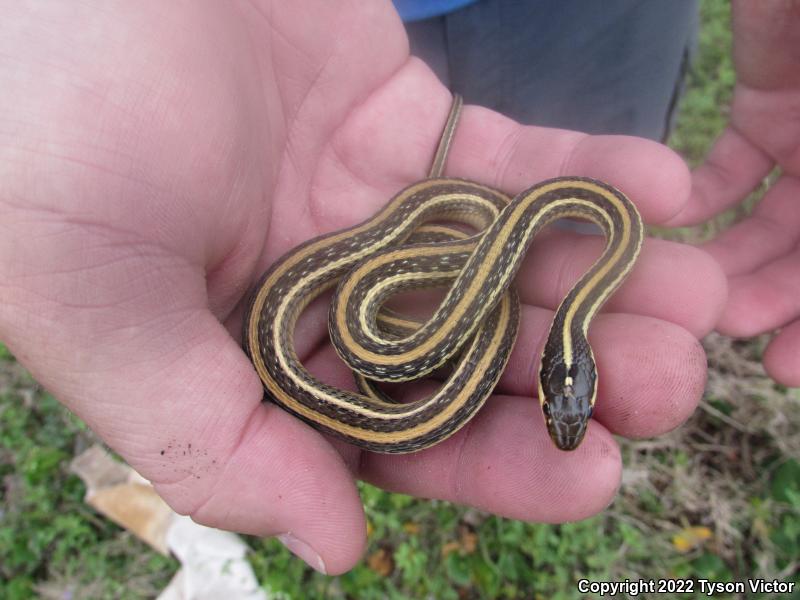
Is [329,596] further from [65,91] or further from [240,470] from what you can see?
[65,91]

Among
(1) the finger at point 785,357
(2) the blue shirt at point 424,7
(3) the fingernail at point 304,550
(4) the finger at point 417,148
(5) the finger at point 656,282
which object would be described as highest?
(2) the blue shirt at point 424,7

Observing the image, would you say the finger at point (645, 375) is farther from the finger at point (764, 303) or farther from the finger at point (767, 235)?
the finger at point (767, 235)

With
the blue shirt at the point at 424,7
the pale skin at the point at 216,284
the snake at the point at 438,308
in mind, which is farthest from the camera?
the blue shirt at the point at 424,7

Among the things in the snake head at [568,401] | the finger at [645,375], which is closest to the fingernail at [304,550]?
the snake head at [568,401]

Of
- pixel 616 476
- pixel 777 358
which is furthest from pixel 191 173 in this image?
pixel 777 358

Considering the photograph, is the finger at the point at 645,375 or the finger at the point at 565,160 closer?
the finger at the point at 645,375

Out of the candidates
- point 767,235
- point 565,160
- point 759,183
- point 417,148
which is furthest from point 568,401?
point 759,183

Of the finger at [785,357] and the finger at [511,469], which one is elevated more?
the finger at [511,469]

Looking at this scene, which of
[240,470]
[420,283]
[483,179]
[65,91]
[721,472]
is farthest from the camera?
[721,472]

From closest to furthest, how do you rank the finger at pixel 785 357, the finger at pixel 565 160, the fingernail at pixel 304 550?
the fingernail at pixel 304 550
the finger at pixel 565 160
the finger at pixel 785 357
